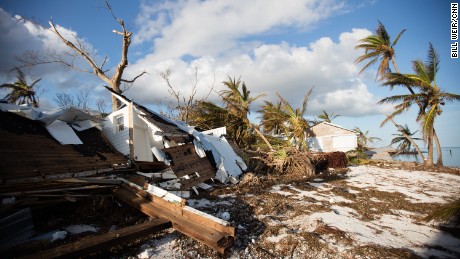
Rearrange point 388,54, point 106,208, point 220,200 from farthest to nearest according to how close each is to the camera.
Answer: point 388,54 < point 220,200 < point 106,208

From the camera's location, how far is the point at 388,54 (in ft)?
58.3

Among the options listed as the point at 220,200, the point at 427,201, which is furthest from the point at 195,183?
the point at 427,201

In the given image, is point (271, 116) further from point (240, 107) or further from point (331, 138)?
point (331, 138)

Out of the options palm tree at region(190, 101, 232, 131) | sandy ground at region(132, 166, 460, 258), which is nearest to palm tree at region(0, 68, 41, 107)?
→ palm tree at region(190, 101, 232, 131)

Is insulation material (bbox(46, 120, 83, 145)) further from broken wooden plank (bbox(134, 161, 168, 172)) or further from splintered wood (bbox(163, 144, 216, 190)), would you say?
splintered wood (bbox(163, 144, 216, 190))

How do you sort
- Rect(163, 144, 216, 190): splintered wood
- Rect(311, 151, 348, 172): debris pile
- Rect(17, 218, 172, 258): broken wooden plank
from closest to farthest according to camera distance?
A: Rect(17, 218, 172, 258): broken wooden plank, Rect(163, 144, 216, 190): splintered wood, Rect(311, 151, 348, 172): debris pile

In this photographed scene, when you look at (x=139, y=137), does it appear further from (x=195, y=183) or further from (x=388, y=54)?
(x=388, y=54)

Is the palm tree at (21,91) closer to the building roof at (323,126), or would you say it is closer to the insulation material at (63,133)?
the insulation material at (63,133)

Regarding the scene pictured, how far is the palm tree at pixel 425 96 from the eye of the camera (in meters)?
14.3

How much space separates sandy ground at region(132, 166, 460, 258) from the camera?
3516 mm

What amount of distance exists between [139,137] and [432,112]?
58.8ft

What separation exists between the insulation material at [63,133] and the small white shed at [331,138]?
24379 mm

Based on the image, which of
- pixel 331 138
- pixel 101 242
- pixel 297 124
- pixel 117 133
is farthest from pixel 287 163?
pixel 331 138

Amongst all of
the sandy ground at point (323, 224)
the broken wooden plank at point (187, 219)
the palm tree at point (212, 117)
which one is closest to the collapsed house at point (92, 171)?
the broken wooden plank at point (187, 219)
